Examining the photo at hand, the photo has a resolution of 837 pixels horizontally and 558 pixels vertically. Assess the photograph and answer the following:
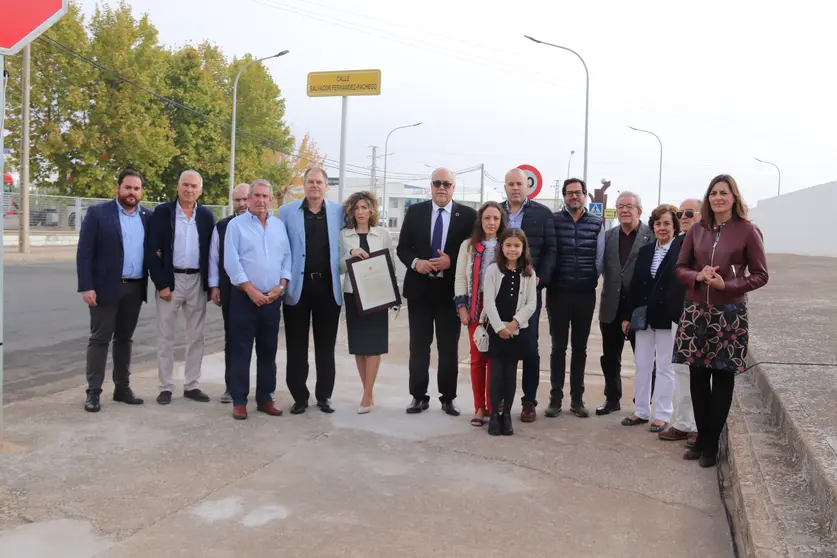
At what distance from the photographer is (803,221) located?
37.6 m

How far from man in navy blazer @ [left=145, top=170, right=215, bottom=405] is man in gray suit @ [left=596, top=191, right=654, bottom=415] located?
3392 millimetres

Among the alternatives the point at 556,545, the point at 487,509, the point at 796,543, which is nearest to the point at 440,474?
the point at 487,509

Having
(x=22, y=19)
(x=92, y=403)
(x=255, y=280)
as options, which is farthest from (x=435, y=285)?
(x=22, y=19)

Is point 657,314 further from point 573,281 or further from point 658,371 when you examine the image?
point 573,281

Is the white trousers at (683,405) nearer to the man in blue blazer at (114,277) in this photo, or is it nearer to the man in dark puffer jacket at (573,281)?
the man in dark puffer jacket at (573,281)

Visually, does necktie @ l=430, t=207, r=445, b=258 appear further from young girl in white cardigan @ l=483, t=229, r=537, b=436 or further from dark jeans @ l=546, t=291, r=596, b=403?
dark jeans @ l=546, t=291, r=596, b=403

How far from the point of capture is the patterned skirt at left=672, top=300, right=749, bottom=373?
15.4ft

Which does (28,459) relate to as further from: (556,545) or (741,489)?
(741,489)

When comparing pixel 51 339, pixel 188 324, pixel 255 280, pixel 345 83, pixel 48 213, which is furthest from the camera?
pixel 48 213

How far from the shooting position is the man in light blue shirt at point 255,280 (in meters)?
5.86

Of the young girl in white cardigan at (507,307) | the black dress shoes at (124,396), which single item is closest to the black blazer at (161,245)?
the black dress shoes at (124,396)

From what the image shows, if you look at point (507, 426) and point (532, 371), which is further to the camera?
point (532, 371)

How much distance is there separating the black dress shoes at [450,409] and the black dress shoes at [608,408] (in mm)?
1188

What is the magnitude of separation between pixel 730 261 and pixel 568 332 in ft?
5.77
